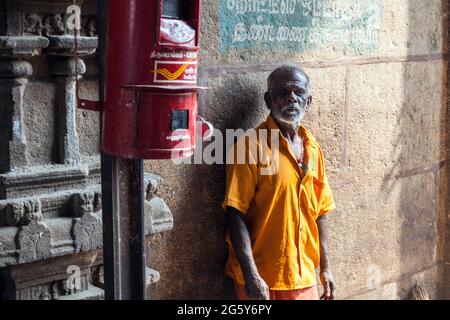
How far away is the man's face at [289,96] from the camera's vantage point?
3.79 meters

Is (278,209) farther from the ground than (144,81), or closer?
closer

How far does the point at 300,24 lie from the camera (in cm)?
424

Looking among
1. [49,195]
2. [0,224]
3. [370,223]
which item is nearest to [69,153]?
[49,195]

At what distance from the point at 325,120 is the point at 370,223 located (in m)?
0.82

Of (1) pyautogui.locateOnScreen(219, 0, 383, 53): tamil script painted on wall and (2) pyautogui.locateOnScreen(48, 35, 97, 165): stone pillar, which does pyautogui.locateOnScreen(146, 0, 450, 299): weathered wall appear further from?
(2) pyautogui.locateOnScreen(48, 35, 97, 165): stone pillar

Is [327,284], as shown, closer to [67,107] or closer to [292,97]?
[292,97]

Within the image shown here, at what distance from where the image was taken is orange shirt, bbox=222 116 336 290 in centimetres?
378

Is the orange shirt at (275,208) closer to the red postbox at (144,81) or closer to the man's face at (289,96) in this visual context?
the man's face at (289,96)

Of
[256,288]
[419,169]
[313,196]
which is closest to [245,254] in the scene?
[256,288]

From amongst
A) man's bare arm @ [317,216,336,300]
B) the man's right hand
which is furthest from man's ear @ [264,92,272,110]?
the man's right hand

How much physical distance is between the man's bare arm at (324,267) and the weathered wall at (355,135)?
0.48 m

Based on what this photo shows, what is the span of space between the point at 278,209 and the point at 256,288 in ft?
1.31

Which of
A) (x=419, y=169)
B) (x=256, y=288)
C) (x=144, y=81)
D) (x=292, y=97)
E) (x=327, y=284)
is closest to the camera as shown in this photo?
(x=144, y=81)

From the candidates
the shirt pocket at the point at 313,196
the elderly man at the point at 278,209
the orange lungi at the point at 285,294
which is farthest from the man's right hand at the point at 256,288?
the shirt pocket at the point at 313,196
